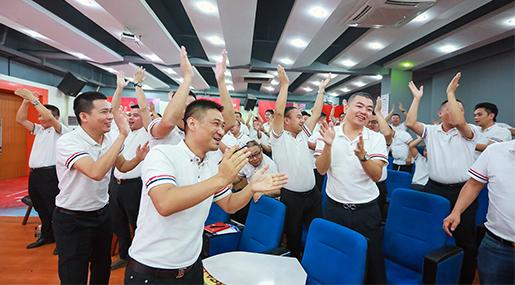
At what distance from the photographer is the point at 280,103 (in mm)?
2758

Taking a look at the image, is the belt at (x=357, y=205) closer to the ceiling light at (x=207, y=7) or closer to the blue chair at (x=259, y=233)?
the blue chair at (x=259, y=233)

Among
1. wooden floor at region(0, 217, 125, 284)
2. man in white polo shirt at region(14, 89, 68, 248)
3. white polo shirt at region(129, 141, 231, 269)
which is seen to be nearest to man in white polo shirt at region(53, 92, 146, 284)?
white polo shirt at region(129, 141, 231, 269)

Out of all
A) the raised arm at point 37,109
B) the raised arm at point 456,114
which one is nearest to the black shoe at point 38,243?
the raised arm at point 37,109

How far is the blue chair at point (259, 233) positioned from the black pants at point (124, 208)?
1.06m

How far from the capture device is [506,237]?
64.3 inches

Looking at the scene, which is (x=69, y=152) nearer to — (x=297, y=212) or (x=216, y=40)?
(x=297, y=212)

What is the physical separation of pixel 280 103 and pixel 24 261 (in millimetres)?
3278

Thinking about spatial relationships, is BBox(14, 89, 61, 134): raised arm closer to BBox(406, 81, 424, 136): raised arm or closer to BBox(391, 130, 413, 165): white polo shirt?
BBox(406, 81, 424, 136): raised arm

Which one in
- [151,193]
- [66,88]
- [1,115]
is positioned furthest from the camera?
[66,88]

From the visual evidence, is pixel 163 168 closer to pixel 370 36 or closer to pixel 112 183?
pixel 112 183

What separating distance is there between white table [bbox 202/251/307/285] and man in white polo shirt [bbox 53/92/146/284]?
2.89 feet

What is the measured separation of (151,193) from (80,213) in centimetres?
106

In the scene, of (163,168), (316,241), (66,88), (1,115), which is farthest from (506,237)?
(66,88)

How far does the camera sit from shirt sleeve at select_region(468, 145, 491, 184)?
5.83ft
